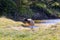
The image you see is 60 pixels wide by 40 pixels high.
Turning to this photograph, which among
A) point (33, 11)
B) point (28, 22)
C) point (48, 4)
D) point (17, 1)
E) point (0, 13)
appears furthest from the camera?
point (48, 4)

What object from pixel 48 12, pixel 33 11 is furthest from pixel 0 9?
pixel 48 12

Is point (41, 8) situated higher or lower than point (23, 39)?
lower

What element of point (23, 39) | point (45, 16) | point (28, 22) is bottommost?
point (45, 16)

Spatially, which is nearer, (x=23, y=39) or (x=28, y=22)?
(x=23, y=39)

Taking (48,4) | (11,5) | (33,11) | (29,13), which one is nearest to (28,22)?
(11,5)

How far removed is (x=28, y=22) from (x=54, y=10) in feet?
102

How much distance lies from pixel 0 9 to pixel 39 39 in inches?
1168

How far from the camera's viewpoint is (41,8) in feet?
176

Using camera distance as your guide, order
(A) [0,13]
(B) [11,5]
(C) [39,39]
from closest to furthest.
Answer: (C) [39,39]
(A) [0,13]
(B) [11,5]

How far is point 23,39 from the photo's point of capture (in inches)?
464

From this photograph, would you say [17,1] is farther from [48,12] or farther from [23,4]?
[48,12]

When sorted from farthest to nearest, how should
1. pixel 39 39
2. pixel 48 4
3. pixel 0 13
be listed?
pixel 48 4 < pixel 0 13 < pixel 39 39

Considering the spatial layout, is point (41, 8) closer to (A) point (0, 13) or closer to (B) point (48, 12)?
(B) point (48, 12)

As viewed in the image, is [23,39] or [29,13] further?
[29,13]
